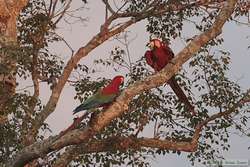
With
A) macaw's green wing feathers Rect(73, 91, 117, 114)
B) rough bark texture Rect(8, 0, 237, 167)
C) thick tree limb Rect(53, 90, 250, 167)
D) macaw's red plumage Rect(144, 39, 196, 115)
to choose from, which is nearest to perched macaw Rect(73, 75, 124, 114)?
macaw's green wing feathers Rect(73, 91, 117, 114)

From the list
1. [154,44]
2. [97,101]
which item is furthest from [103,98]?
[154,44]

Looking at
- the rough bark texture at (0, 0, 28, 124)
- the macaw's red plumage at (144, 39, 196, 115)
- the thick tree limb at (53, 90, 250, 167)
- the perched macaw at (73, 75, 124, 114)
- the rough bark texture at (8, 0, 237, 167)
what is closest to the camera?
the rough bark texture at (8, 0, 237, 167)

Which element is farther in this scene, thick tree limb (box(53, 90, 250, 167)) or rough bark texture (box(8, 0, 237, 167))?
thick tree limb (box(53, 90, 250, 167))

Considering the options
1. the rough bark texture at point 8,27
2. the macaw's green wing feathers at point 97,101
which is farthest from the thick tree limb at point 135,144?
the rough bark texture at point 8,27

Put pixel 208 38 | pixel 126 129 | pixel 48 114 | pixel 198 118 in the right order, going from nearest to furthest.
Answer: pixel 208 38 < pixel 48 114 < pixel 126 129 < pixel 198 118

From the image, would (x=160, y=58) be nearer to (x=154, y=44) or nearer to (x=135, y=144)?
(x=154, y=44)

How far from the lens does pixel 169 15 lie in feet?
44.8

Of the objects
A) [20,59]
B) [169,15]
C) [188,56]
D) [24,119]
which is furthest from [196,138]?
[169,15]

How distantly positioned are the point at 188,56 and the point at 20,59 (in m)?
2.97

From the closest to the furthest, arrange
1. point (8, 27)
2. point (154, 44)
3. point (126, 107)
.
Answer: point (126, 107), point (154, 44), point (8, 27)

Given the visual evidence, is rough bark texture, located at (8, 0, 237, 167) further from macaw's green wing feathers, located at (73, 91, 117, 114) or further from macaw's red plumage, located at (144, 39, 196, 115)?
macaw's red plumage, located at (144, 39, 196, 115)

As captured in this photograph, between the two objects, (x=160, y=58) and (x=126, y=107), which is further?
(x=160, y=58)

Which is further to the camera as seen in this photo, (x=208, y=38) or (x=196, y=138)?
(x=196, y=138)

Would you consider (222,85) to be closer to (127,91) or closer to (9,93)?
(9,93)
